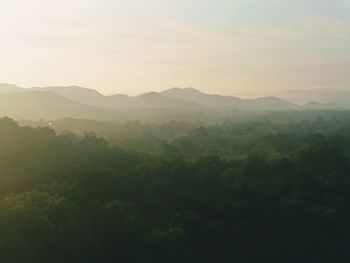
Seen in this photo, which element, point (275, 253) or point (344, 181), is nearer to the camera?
point (275, 253)

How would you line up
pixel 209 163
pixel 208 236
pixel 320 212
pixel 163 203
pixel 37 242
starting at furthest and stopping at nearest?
1. pixel 209 163
2. pixel 320 212
3. pixel 163 203
4. pixel 208 236
5. pixel 37 242

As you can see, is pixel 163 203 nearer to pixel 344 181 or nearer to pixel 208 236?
pixel 208 236

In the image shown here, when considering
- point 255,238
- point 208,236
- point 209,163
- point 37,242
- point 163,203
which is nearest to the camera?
point 37,242

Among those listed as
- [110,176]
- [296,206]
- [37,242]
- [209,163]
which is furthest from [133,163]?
[37,242]

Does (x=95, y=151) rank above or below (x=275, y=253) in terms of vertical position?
above

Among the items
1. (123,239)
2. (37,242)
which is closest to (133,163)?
(123,239)

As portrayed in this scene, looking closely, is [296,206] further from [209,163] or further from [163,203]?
[209,163]
